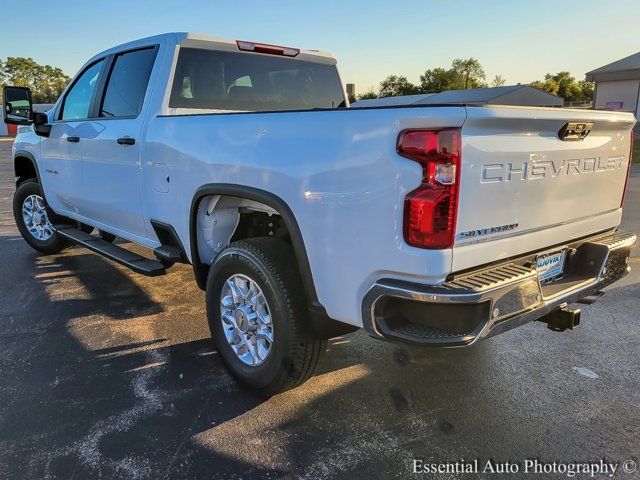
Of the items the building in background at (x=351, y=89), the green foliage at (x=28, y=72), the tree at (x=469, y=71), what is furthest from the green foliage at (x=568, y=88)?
the green foliage at (x=28, y=72)

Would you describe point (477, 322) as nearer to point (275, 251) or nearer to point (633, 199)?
point (275, 251)

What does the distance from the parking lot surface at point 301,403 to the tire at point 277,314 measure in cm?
17

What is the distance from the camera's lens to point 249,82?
436 centimetres

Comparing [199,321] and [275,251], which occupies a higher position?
[275,251]

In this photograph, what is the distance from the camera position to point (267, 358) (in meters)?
2.90

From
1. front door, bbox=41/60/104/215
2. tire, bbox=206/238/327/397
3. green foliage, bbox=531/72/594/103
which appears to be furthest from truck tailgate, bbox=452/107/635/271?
green foliage, bbox=531/72/594/103

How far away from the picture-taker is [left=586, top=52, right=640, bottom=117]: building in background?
4094cm

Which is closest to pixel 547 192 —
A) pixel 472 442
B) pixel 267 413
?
pixel 472 442

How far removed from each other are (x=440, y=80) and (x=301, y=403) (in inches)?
3342

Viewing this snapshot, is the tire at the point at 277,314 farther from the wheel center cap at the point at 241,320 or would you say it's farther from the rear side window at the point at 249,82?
the rear side window at the point at 249,82

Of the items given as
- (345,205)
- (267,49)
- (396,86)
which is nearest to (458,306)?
(345,205)

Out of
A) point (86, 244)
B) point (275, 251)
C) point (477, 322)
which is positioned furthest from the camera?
point (86, 244)

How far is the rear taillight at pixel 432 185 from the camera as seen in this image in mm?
2086

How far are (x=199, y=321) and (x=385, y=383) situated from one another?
177 centimetres
